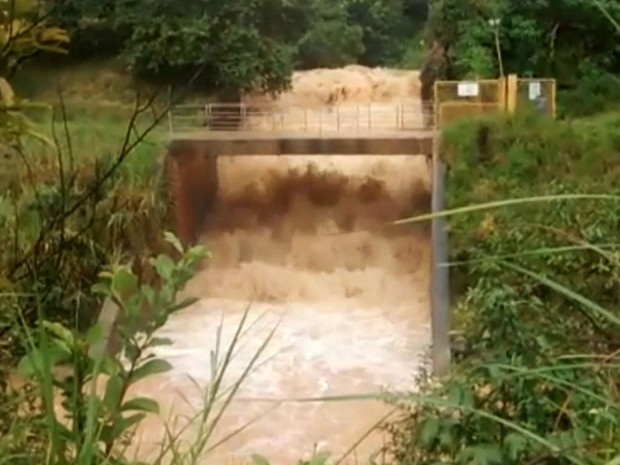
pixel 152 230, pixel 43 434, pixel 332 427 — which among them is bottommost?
pixel 332 427

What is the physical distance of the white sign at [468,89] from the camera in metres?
6.75

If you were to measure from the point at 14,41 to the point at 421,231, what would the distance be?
5557 millimetres

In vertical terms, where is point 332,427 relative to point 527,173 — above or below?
below

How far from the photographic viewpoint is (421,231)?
633cm

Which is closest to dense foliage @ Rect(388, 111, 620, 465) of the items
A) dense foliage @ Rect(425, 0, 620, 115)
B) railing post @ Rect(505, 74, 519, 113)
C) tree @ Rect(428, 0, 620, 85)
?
railing post @ Rect(505, 74, 519, 113)

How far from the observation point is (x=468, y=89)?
22.2 ft

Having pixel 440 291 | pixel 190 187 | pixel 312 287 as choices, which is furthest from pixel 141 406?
pixel 190 187

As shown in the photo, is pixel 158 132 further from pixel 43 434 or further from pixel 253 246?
pixel 43 434

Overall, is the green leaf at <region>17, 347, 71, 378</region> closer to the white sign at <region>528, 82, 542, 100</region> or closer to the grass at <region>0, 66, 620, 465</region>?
the grass at <region>0, 66, 620, 465</region>

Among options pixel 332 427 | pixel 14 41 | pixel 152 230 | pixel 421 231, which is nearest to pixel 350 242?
pixel 421 231

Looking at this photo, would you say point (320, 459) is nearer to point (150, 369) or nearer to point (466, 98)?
point (150, 369)

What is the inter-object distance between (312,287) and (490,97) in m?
1.69

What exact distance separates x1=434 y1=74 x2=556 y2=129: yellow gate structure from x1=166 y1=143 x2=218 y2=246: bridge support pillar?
1.34 meters

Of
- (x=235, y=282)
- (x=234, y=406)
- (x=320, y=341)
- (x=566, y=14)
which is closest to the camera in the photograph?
(x=234, y=406)
